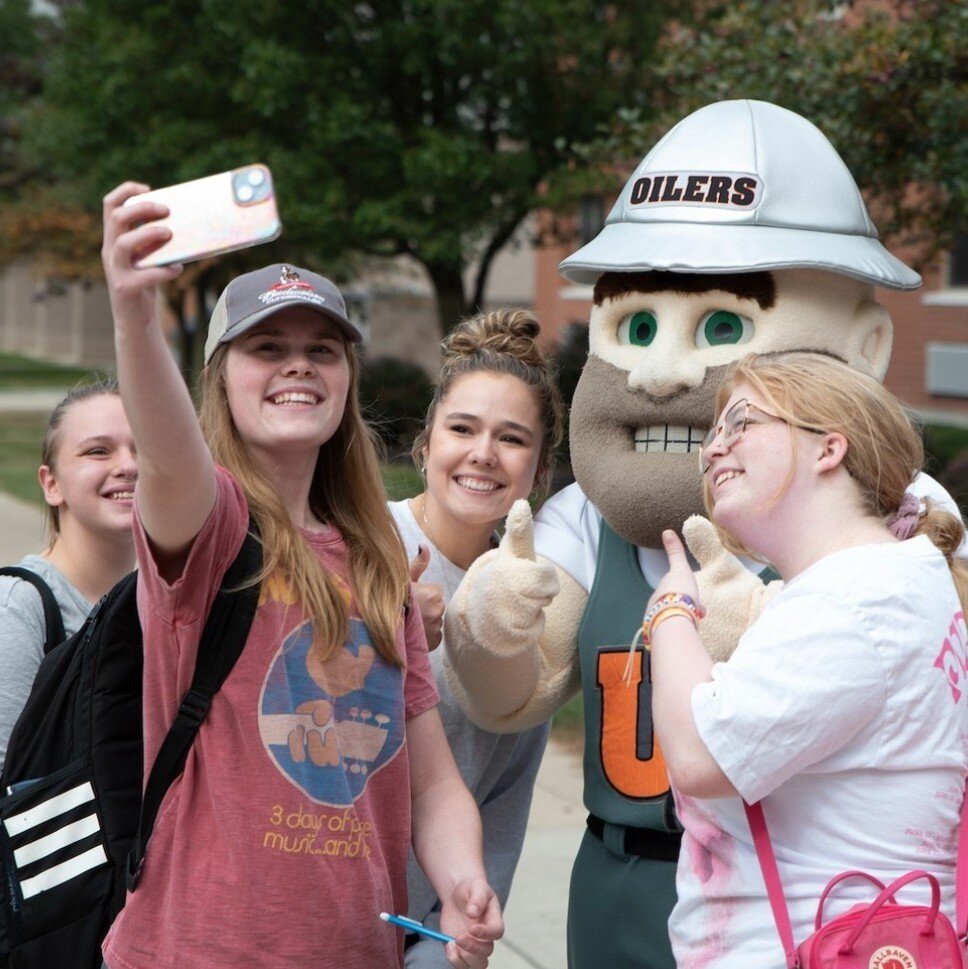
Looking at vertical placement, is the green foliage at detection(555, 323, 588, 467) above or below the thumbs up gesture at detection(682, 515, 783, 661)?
above

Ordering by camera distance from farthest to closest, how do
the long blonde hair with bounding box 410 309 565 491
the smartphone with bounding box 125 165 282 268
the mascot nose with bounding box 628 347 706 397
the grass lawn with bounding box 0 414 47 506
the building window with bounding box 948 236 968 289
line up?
the building window with bounding box 948 236 968 289 → the grass lawn with bounding box 0 414 47 506 → the long blonde hair with bounding box 410 309 565 491 → the mascot nose with bounding box 628 347 706 397 → the smartphone with bounding box 125 165 282 268

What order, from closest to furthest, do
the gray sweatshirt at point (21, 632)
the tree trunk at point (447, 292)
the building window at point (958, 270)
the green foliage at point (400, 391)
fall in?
the gray sweatshirt at point (21, 632)
the tree trunk at point (447, 292)
the green foliage at point (400, 391)
the building window at point (958, 270)

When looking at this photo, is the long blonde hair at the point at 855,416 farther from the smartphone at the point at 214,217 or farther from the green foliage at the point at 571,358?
the green foliage at the point at 571,358

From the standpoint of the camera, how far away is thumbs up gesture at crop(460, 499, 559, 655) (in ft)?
9.52

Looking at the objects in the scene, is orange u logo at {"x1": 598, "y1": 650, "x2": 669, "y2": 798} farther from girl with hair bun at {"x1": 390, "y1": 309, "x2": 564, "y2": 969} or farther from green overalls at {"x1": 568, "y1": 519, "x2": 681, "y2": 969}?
girl with hair bun at {"x1": 390, "y1": 309, "x2": 564, "y2": 969}

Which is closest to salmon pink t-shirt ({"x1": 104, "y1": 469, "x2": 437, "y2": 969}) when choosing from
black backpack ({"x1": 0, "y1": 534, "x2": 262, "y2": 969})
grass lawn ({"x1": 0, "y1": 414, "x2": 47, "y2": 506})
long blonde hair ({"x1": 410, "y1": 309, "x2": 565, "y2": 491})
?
black backpack ({"x1": 0, "y1": 534, "x2": 262, "y2": 969})

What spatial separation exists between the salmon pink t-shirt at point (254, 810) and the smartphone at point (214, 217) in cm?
47

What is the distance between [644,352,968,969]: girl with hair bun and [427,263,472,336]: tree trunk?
1305 centimetres

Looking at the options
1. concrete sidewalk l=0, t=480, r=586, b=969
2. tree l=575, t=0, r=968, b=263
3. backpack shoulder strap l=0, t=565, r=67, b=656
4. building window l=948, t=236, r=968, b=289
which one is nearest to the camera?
backpack shoulder strap l=0, t=565, r=67, b=656

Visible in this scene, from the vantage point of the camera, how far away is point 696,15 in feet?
44.5

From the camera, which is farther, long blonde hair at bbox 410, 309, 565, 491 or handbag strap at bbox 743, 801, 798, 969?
long blonde hair at bbox 410, 309, 565, 491

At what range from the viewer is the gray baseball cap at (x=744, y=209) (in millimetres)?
3068

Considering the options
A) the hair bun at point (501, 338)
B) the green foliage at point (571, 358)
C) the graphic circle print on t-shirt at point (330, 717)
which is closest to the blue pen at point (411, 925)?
the graphic circle print on t-shirt at point (330, 717)

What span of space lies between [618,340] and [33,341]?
50.8 m
